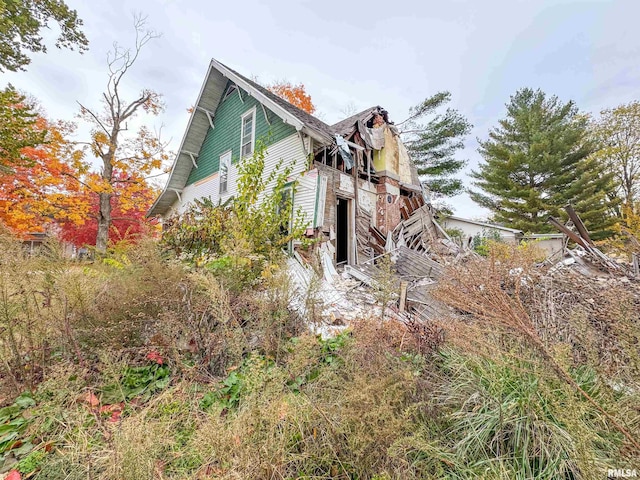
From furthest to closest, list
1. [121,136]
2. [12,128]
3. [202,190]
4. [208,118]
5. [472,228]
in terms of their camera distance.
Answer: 1. [472,228]
2. [121,136]
3. [202,190]
4. [208,118]
5. [12,128]

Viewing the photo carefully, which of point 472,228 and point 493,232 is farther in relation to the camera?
point 472,228

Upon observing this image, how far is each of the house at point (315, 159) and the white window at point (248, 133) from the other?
35 millimetres

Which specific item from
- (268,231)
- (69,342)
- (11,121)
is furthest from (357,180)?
(11,121)

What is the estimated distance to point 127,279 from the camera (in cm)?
334

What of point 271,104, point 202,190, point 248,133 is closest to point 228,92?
point 248,133

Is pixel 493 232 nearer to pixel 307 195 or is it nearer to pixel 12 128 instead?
pixel 307 195

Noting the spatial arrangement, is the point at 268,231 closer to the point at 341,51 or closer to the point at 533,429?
the point at 533,429

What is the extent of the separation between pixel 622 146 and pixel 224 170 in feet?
80.9

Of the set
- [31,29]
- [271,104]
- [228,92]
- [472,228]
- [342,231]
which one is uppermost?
[31,29]

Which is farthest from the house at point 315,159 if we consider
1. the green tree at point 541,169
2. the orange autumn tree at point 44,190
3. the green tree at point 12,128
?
the green tree at point 541,169

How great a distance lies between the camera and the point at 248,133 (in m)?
9.98

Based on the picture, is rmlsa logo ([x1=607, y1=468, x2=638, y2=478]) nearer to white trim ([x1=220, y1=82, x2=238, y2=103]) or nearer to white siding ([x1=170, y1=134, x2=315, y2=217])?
white siding ([x1=170, y1=134, x2=315, y2=217])

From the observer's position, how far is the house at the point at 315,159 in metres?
8.07

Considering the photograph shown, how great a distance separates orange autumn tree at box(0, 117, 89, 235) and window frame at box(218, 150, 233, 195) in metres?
6.20
